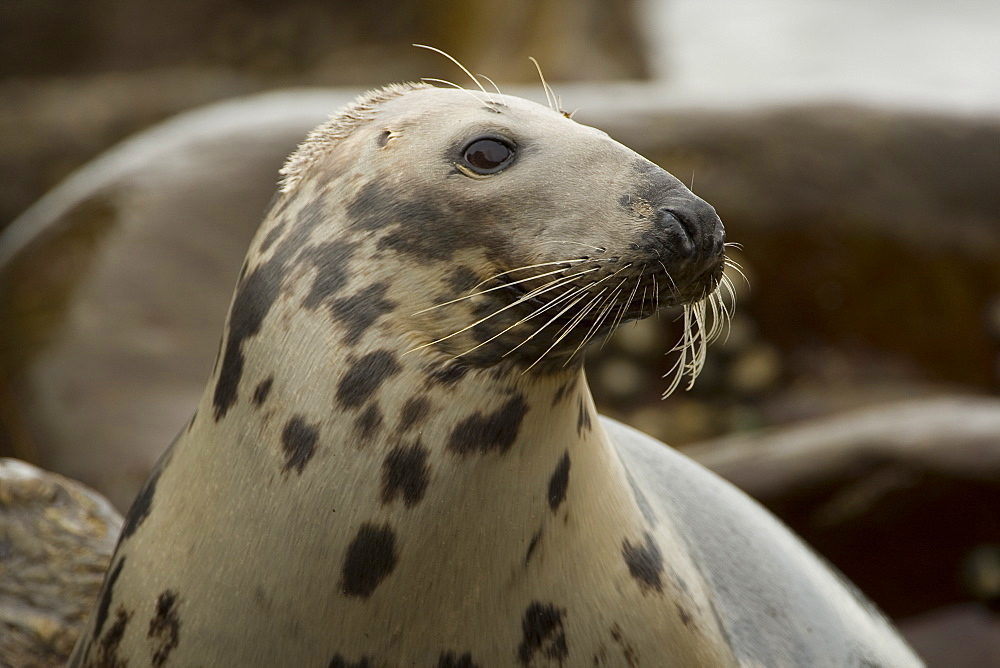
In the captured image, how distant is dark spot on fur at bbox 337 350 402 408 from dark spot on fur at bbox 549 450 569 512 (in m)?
0.31

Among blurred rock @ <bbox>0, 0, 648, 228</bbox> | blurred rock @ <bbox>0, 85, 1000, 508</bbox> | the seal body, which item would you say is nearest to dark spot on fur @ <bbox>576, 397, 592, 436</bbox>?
the seal body

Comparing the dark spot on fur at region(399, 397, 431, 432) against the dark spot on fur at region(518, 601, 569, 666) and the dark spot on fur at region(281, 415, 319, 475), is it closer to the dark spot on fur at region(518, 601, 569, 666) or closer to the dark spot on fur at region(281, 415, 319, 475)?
the dark spot on fur at region(281, 415, 319, 475)

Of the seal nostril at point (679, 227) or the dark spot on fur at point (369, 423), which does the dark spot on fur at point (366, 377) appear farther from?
the seal nostril at point (679, 227)

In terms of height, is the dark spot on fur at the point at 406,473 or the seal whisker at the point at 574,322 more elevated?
the seal whisker at the point at 574,322

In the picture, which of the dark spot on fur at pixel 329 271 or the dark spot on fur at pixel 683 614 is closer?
the dark spot on fur at pixel 329 271

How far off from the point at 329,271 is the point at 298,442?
0.27 metres

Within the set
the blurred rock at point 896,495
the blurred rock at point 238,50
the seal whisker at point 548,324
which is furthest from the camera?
the blurred rock at point 238,50

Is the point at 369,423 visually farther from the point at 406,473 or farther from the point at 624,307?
the point at 624,307

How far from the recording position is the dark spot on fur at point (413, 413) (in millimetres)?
1821

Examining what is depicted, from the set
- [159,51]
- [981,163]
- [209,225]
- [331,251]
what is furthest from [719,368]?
[159,51]

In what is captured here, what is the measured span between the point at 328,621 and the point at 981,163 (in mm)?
4755

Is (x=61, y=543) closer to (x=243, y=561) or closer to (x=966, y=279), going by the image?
(x=243, y=561)

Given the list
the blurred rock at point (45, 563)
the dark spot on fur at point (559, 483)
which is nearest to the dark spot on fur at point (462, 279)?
the dark spot on fur at point (559, 483)

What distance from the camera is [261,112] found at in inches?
220
